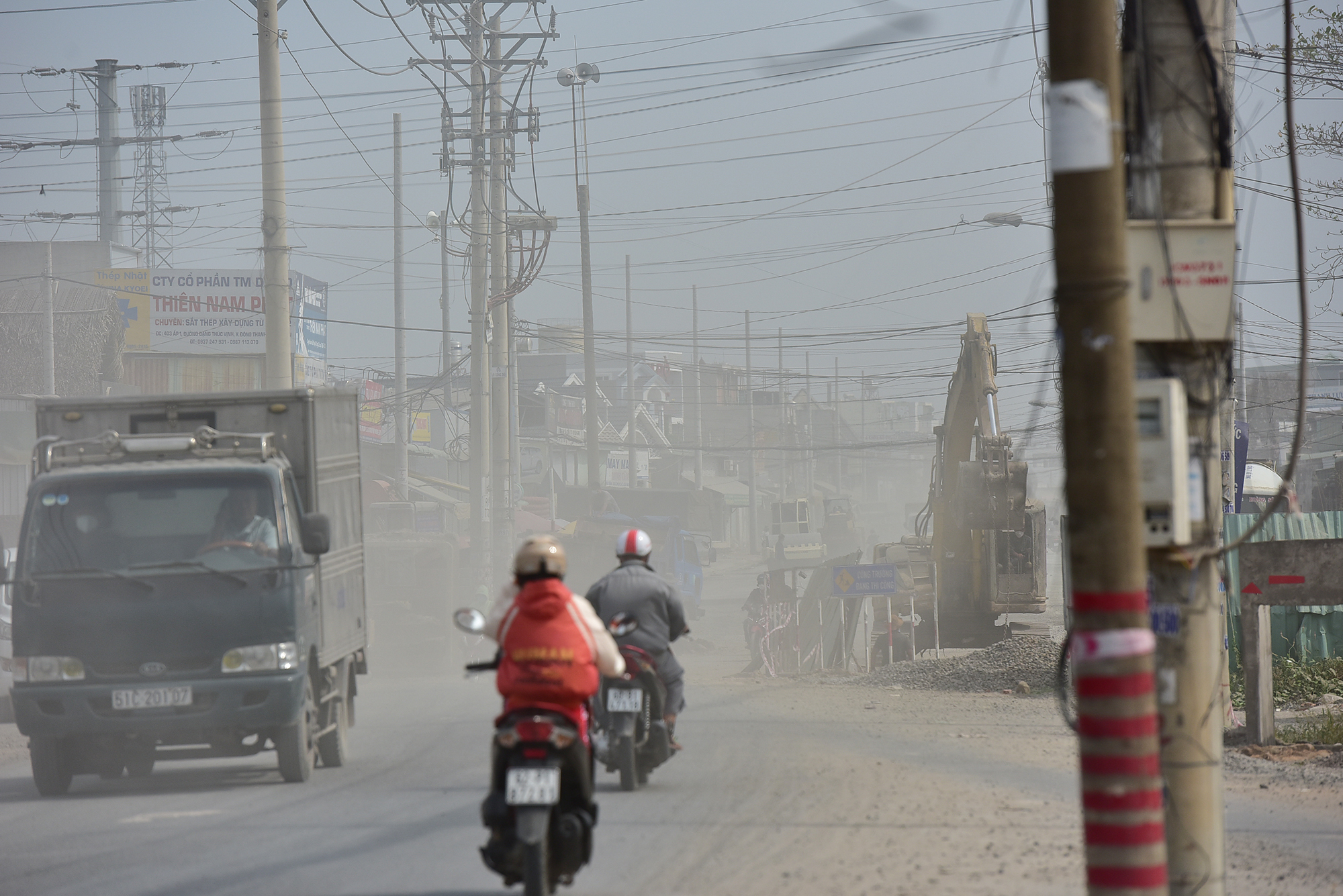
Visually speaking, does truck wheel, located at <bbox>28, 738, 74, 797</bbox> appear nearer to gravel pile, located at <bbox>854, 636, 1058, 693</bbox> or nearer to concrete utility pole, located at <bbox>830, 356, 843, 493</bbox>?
gravel pile, located at <bbox>854, 636, 1058, 693</bbox>

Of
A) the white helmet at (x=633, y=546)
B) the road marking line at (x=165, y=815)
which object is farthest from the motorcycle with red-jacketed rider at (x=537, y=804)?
the road marking line at (x=165, y=815)

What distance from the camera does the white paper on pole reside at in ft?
13.3

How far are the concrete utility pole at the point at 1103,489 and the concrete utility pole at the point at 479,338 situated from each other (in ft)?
80.7

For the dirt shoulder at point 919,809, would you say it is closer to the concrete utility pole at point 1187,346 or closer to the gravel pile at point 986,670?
the concrete utility pole at point 1187,346

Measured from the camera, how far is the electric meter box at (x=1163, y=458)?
450cm

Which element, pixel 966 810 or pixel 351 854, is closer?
pixel 351 854

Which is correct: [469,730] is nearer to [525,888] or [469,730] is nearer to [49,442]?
[49,442]

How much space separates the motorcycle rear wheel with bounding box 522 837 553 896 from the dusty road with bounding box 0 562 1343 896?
0.90 metres

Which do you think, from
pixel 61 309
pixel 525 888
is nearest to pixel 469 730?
pixel 525 888

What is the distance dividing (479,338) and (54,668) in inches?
764

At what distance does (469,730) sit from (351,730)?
1440 mm

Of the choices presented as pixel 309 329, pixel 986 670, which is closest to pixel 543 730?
pixel 986 670

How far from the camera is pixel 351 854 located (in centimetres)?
743

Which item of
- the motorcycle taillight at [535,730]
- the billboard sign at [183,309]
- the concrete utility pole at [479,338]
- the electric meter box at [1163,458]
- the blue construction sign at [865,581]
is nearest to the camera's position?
the electric meter box at [1163,458]
